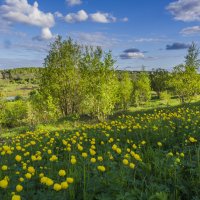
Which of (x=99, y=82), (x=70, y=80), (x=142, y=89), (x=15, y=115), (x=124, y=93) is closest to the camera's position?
(x=99, y=82)

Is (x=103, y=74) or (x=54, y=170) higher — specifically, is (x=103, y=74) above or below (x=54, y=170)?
above

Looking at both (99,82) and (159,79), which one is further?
(159,79)

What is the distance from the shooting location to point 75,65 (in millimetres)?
31859

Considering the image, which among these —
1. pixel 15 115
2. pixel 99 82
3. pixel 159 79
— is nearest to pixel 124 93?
pixel 15 115

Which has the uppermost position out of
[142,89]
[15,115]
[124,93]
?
[142,89]

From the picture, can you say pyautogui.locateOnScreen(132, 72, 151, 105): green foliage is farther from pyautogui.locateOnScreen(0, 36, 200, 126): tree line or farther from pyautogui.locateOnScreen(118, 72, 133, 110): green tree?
pyautogui.locateOnScreen(0, 36, 200, 126): tree line

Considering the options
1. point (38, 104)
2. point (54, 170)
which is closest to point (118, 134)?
point (54, 170)

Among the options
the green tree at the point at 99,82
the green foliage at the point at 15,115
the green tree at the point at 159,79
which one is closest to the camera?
the green tree at the point at 99,82

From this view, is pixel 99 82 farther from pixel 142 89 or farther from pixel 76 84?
pixel 142 89

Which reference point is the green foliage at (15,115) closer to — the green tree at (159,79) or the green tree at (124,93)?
the green tree at (124,93)

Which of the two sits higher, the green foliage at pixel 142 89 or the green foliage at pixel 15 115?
the green foliage at pixel 142 89

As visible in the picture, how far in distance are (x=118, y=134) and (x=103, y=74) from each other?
61.1 feet

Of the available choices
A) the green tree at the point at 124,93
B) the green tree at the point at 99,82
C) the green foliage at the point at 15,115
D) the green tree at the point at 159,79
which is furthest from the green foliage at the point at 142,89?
the green tree at the point at 99,82

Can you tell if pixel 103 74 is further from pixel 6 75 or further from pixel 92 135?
pixel 6 75
